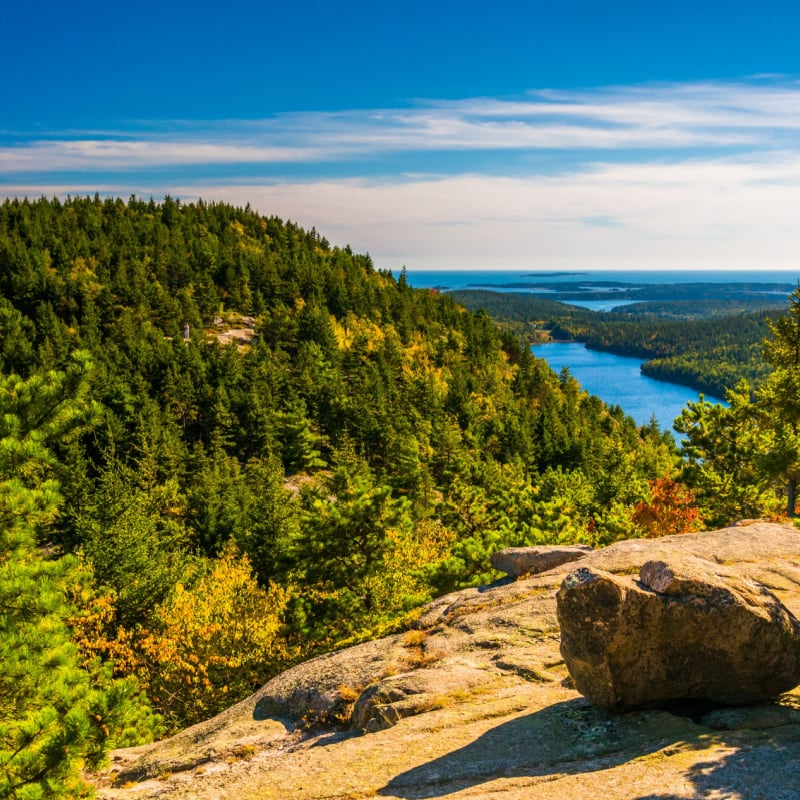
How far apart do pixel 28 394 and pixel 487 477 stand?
55254 millimetres

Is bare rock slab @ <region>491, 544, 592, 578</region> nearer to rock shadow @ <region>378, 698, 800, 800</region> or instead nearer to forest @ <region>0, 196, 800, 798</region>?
forest @ <region>0, 196, 800, 798</region>

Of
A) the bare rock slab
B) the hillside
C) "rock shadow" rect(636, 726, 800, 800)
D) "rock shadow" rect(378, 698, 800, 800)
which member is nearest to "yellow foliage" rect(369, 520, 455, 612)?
the bare rock slab

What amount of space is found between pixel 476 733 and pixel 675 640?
4.44 meters

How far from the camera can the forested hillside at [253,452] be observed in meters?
33.8

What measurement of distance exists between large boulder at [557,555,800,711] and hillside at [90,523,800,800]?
499mm

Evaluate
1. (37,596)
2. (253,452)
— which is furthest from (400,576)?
(253,452)

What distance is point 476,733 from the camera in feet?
41.9

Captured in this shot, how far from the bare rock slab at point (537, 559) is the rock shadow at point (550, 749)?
1214cm

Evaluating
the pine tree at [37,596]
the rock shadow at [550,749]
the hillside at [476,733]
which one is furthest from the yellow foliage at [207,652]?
the rock shadow at [550,749]

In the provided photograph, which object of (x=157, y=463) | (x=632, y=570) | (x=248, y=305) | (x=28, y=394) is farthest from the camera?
(x=248, y=305)

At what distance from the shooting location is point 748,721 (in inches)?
452

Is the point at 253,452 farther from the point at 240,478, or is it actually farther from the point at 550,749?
the point at 550,749

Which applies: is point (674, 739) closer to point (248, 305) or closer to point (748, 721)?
point (748, 721)

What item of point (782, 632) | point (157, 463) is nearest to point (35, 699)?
point (782, 632)
